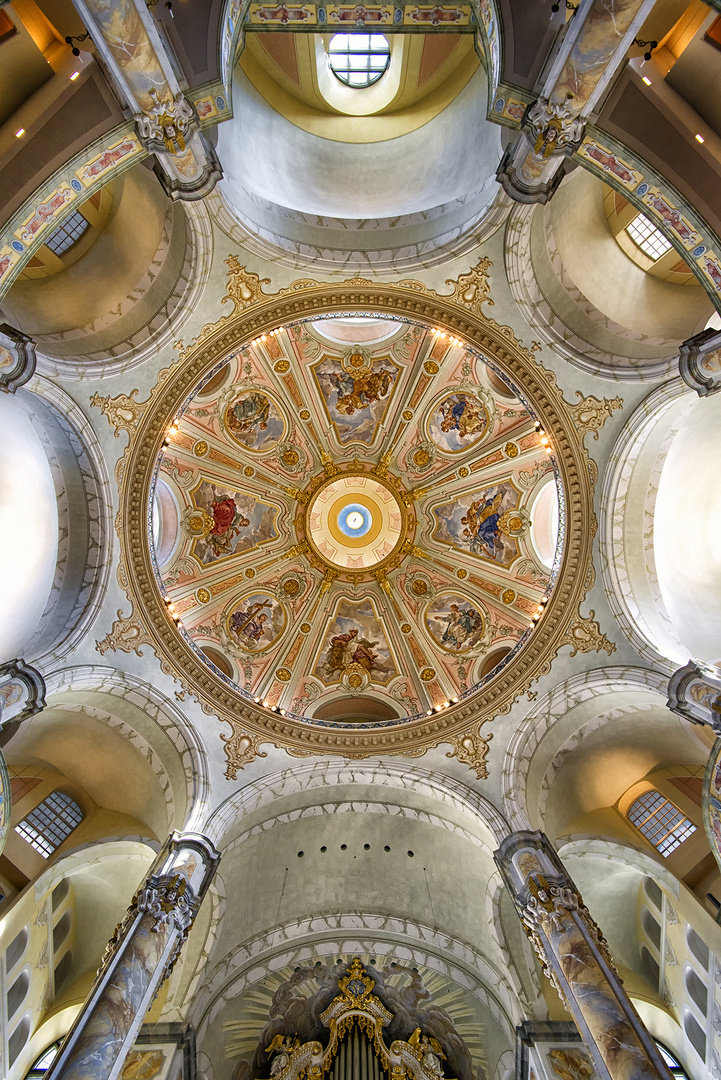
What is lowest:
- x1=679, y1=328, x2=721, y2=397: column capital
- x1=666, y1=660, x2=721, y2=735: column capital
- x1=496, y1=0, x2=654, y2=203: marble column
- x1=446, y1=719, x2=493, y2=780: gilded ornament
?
x1=666, y1=660, x2=721, y2=735: column capital

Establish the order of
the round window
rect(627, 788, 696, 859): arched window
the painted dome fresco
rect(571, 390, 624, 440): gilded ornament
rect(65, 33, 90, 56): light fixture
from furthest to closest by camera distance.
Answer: the painted dome fresco → the round window → rect(571, 390, 624, 440): gilded ornament → rect(627, 788, 696, 859): arched window → rect(65, 33, 90, 56): light fixture

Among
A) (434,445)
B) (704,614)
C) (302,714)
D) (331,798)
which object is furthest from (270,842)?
(434,445)

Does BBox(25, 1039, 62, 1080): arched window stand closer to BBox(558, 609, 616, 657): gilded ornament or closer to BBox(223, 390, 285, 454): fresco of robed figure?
BBox(558, 609, 616, 657): gilded ornament

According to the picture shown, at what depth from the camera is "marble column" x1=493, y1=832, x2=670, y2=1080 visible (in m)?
7.82

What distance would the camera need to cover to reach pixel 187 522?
17750mm

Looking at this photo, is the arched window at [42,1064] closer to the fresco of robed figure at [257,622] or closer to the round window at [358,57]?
the fresco of robed figure at [257,622]

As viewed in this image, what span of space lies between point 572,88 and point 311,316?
7.03 metres

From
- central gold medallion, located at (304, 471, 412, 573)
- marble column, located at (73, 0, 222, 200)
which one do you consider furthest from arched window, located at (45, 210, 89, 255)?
central gold medallion, located at (304, 471, 412, 573)

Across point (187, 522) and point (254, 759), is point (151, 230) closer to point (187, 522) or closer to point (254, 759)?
point (187, 522)

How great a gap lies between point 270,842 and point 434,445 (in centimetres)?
1182

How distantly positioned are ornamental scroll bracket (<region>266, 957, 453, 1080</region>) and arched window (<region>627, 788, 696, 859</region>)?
6.50 meters

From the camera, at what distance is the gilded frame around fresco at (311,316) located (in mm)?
12812

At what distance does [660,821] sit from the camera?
12.5 meters

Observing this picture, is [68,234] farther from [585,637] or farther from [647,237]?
[585,637]
